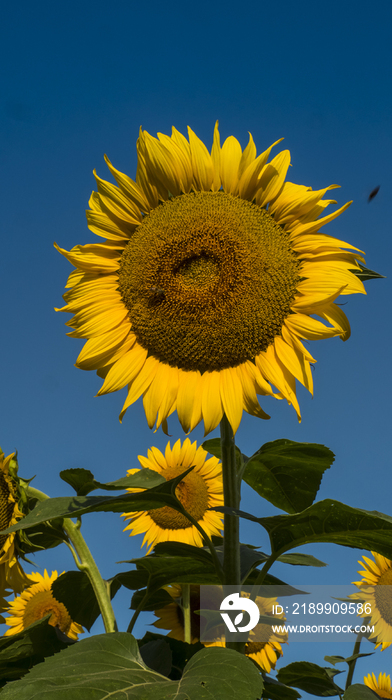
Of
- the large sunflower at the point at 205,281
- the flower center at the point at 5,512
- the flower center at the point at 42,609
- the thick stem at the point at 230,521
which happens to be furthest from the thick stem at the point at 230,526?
the flower center at the point at 42,609

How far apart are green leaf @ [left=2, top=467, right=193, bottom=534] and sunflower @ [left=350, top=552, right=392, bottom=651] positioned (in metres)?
2.89

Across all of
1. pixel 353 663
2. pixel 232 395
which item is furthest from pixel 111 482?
pixel 353 663

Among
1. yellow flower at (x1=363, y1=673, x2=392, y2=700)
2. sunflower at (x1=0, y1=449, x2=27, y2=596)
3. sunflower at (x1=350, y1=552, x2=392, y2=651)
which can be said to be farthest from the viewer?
yellow flower at (x1=363, y1=673, x2=392, y2=700)

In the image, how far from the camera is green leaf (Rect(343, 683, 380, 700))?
2299 mm

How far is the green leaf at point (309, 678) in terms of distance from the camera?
10.3 ft

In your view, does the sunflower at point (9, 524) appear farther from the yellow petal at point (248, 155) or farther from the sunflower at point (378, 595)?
the sunflower at point (378, 595)

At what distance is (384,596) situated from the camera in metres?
5.17

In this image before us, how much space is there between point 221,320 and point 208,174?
0.70 m

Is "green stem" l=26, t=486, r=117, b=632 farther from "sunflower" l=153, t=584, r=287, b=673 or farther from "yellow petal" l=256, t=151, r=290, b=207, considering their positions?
"yellow petal" l=256, t=151, r=290, b=207

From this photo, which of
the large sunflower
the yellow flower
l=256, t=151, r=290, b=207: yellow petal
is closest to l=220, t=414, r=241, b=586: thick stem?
the large sunflower

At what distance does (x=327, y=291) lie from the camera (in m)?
2.60

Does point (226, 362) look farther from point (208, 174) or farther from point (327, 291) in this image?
point (208, 174)

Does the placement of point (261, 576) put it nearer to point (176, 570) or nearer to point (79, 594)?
point (176, 570)

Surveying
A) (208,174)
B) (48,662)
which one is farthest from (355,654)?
(208,174)
